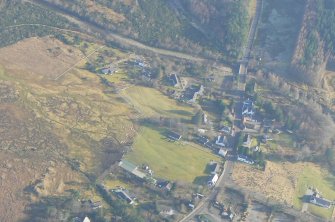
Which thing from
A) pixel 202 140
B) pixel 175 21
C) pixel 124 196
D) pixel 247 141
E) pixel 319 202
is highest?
pixel 175 21

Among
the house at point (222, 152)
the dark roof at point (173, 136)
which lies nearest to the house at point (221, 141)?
the house at point (222, 152)

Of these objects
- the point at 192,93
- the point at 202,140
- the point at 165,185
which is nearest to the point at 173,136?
the point at 202,140

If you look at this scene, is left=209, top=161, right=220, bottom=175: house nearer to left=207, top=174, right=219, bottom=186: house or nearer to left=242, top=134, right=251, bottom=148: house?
left=207, top=174, right=219, bottom=186: house

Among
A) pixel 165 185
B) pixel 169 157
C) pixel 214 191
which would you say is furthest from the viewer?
pixel 169 157

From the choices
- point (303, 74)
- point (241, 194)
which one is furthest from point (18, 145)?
point (303, 74)

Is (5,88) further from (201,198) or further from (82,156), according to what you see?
(201,198)

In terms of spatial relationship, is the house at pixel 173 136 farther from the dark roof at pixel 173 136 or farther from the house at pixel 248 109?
the house at pixel 248 109

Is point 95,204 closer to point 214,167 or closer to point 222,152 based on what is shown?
point 214,167

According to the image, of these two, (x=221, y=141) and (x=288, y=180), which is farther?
(x=221, y=141)
